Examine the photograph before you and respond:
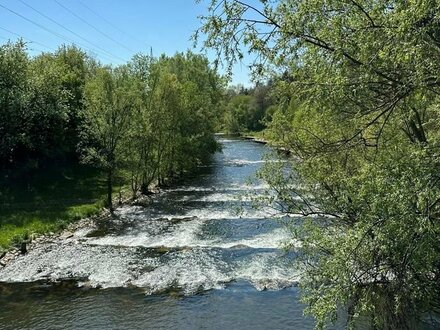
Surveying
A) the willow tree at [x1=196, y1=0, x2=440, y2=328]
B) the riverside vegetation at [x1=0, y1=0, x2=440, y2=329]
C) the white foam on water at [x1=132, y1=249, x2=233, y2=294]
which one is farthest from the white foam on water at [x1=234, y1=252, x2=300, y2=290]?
the willow tree at [x1=196, y1=0, x2=440, y2=328]

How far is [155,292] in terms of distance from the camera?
53.9 ft

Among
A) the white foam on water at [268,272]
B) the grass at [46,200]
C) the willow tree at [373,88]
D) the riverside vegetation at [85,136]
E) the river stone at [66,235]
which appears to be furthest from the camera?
the riverside vegetation at [85,136]

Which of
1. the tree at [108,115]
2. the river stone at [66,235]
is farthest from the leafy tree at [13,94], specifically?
the river stone at [66,235]

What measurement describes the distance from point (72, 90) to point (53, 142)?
21.0ft

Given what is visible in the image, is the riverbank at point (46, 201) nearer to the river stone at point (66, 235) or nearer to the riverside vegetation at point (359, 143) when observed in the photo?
the river stone at point (66, 235)

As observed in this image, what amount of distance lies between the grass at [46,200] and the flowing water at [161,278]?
201 cm

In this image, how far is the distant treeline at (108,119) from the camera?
2991cm

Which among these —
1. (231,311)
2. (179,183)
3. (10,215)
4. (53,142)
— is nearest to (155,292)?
(231,311)

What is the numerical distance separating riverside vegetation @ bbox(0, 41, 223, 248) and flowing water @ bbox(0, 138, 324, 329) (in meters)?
4.06

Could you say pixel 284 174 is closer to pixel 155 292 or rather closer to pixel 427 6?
pixel 155 292

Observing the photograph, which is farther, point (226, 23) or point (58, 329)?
point (58, 329)

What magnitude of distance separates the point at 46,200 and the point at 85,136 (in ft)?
17.4

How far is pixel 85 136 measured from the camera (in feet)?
106

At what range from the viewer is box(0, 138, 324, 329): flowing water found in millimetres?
14422
